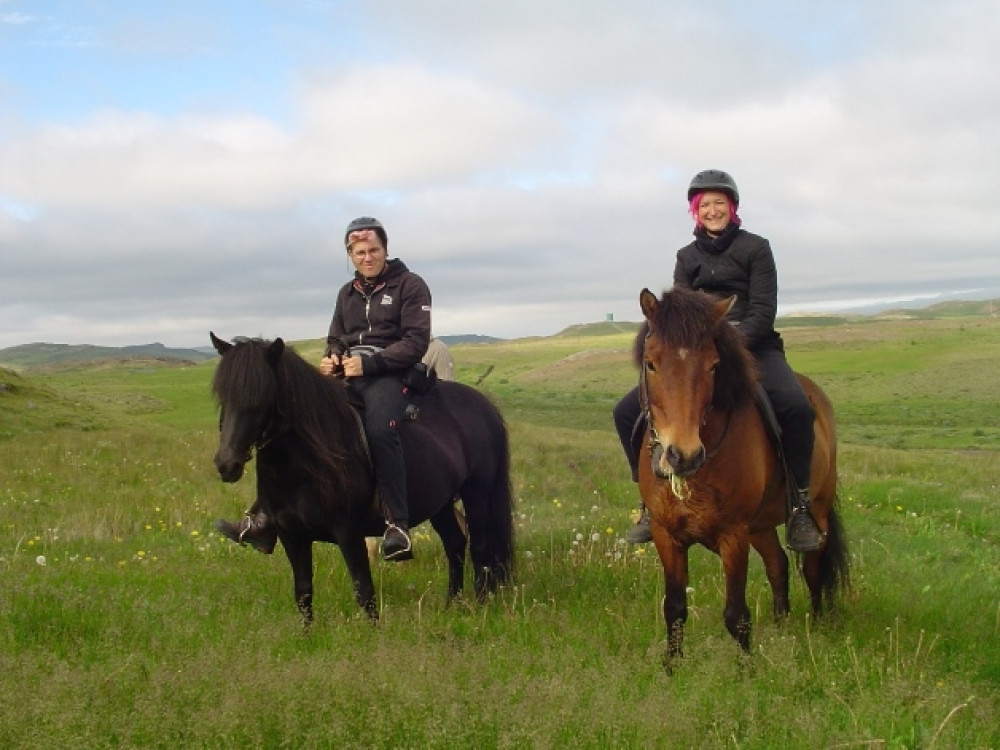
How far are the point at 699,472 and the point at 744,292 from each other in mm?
1780

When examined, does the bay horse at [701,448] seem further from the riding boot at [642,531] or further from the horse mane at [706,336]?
the riding boot at [642,531]

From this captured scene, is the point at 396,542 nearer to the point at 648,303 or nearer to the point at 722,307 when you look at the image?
the point at 648,303

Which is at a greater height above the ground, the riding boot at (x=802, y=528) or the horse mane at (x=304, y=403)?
the horse mane at (x=304, y=403)

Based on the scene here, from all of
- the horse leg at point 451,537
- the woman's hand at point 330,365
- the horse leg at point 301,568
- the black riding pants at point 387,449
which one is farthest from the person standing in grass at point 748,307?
the horse leg at point 301,568

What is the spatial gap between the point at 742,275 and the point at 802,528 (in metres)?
2.01

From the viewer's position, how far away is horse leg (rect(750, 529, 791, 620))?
6887mm

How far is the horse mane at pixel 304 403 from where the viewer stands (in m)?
6.10

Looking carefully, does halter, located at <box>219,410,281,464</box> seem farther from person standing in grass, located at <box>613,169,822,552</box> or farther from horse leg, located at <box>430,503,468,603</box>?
person standing in grass, located at <box>613,169,822,552</box>

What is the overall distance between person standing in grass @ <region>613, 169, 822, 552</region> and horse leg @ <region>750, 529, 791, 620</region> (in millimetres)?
187

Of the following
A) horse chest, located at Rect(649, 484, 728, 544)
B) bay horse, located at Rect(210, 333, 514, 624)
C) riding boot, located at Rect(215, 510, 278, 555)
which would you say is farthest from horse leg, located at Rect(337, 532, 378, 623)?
horse chest, located at Rect(649, 484, 728, 544)

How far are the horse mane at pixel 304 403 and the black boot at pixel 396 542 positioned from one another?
0.46 m

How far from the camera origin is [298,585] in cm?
679

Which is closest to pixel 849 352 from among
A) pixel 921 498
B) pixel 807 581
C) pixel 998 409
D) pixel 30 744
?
pixel 998 409

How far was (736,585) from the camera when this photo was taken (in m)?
5.80
